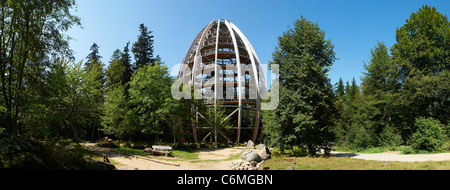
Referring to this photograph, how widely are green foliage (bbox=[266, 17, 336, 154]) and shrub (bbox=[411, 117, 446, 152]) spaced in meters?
6.75

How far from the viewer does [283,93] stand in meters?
12.2

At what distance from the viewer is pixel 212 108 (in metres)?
22.6

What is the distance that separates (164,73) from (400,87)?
2144cm

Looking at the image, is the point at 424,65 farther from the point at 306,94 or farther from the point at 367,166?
the point at 367,166

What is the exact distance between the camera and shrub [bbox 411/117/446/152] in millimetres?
12727

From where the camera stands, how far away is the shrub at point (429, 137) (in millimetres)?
12727

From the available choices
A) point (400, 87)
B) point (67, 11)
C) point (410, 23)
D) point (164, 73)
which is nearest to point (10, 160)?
point (67, 11)

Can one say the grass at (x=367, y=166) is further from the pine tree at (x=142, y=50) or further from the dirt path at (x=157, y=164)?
the pine tree at (x=142, y=50)

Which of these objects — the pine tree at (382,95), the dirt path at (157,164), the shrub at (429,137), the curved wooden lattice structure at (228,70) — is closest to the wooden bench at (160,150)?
the dirt path at (157,164)

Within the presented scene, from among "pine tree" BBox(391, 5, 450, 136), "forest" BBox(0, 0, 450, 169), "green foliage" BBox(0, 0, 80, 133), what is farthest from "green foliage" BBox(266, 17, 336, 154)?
"green foliage" BBox(0, 0, 80, 133)

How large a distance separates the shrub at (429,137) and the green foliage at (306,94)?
6.75 m

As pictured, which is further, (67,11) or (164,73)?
(164,73)

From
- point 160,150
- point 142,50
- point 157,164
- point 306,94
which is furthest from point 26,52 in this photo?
point 142,50

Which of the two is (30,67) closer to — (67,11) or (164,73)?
(67,11)
